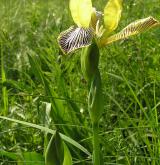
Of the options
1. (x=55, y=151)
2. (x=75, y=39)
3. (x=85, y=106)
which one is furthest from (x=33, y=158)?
(x=85, y=106)

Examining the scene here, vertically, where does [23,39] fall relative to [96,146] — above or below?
above

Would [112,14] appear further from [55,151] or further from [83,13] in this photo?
[55,151]

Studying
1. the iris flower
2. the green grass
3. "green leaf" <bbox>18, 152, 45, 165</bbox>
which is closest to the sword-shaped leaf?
the iris flower

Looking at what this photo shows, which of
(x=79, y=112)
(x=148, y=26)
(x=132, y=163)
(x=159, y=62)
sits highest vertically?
(x=148, y=26)

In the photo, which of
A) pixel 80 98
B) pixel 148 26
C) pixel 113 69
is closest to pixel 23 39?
pixel 113 69

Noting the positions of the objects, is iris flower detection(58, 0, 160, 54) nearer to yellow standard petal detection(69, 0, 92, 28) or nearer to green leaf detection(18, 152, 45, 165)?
yellow standard petal detection(69, 0, 92, 28)

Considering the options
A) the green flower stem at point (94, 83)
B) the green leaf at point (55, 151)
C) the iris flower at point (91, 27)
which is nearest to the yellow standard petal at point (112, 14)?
the iris flower at point (91, 27)

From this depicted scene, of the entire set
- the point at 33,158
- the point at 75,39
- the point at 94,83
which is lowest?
the point at 33,158

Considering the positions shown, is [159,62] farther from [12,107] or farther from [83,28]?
[83,28]
